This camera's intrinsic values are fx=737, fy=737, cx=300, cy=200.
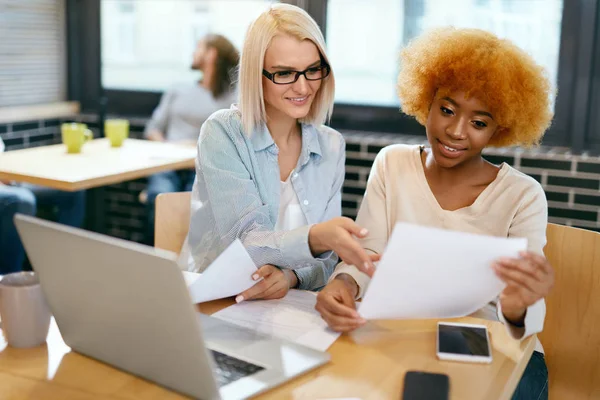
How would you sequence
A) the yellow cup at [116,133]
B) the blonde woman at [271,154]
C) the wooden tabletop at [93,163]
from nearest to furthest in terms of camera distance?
the blonde woman at [271,154], the wooden tabletop at [93,163], the yellow cup at [116,133]

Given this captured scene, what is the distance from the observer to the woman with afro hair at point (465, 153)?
162 cm

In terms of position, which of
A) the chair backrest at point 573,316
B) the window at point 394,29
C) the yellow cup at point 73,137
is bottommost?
the chair backrest at point 573,316

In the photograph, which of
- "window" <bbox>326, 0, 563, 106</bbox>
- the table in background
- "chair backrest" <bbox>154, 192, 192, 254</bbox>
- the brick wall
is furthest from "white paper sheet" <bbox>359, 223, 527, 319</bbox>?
"window" <bbox>326, 0, 563, 106</bbox>

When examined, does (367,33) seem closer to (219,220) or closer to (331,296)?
(219,220)

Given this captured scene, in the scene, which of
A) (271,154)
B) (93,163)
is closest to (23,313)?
(271,154)

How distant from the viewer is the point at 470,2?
3.40 m

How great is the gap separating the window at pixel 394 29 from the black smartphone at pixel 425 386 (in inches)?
94.1

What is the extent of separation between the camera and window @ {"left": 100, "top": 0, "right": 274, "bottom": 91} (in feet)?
13.4

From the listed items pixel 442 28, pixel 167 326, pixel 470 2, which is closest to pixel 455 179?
pixel 442 28

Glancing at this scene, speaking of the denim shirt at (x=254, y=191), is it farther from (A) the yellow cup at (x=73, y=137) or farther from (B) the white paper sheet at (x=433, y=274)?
(A) the yellow cup at (x=73, y=137)

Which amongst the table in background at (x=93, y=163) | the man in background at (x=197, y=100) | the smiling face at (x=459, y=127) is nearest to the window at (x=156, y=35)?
the man in background at (x=197, y=100)

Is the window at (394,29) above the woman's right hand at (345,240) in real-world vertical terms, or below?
above

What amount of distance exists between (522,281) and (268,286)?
0.51 m

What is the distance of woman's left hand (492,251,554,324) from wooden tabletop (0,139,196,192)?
72.2 inches
